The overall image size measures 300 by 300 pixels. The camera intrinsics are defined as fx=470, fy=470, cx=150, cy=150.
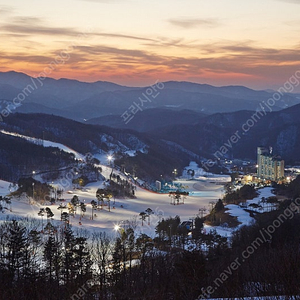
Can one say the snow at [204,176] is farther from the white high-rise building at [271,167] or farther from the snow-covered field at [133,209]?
the snow-covered field at [133,209]

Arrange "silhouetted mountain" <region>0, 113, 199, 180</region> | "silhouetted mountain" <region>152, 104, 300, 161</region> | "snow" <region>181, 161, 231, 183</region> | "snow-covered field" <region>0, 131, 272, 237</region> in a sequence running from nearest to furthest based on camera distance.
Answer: "snow-covered field" <region>0, 131, 272, 237</region> → "snow" <region>181, 161, 231, 183</region> → "silhouetted mountain" <region>0, 113, 199, 180</region> → "silhouetted mountain" <region>152, 104, 300, 161</region>

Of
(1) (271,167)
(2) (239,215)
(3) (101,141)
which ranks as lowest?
(2) (239,215)

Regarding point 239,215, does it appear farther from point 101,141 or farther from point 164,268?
point 101,141

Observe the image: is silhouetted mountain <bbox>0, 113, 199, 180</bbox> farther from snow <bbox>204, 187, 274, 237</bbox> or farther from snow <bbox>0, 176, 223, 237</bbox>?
snow <bbox>204, 187, 274, 237</bbox>

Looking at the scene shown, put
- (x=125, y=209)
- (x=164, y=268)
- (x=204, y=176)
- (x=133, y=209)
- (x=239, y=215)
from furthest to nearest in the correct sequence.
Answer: (x=204, y=176)
(x=133, y=209)
(x=125, y=209)
(x=239, y=215)
(x=164, y=268)

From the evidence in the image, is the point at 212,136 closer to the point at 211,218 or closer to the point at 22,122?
the point at 22,122

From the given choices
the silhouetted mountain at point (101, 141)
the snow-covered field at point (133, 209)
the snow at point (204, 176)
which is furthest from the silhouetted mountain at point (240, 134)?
the snow-covered field at point (133, 209)

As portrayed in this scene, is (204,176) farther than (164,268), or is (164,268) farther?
(204,176)

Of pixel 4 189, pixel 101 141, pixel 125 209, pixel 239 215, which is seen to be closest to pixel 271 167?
pixel 101 141

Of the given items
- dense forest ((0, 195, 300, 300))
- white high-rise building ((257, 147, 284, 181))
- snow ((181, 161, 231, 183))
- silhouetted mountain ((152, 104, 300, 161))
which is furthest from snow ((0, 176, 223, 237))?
silhouetted mountain ((152, 104, 300, 161))

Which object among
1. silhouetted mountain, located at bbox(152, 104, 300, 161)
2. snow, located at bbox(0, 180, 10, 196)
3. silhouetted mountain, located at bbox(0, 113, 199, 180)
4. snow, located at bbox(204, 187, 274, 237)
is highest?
silhouetted mountain, located at bbox(152, 104, 300, 161)

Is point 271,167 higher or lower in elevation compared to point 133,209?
higher
